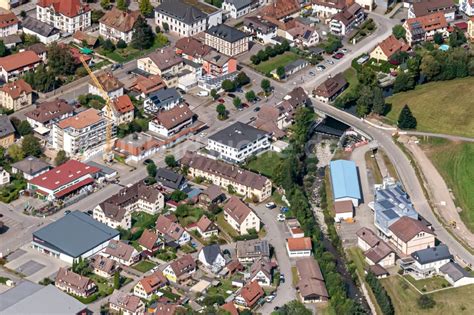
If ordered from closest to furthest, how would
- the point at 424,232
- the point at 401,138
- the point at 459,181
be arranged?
the point at 424,232 → the point at 459,181 → the point at 401,138

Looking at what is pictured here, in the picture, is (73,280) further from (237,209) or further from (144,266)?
(237,209)

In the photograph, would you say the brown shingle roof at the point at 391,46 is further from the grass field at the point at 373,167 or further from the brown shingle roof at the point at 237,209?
the brown shingle roof at the point at 237,209

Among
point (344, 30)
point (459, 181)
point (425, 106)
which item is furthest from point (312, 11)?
point (459, 181)

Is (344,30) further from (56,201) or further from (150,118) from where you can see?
(56,201)

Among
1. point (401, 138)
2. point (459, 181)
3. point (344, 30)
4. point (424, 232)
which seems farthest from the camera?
point (344, 30)

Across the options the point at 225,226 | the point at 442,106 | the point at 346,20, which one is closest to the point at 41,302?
the point at 225,226

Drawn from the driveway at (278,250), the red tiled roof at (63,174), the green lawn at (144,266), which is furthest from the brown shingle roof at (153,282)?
the red tiled roof at (63,174)

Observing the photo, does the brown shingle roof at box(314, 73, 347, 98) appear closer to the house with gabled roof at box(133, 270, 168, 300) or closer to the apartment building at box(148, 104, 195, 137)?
the apartment building at box(148, 104, 195, 137)
